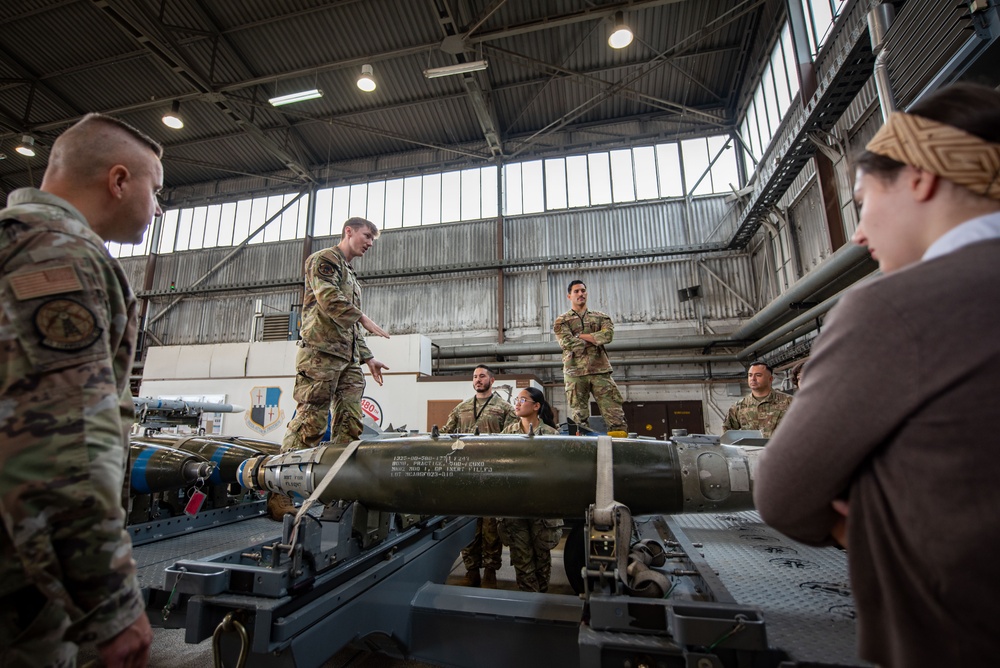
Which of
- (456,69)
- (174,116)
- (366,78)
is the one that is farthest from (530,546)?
(174,116)

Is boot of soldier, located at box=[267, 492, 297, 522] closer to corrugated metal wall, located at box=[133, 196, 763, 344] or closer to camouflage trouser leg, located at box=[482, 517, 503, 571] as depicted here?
camouflage trouser leg, located at box=[482, 517, 503, 571]

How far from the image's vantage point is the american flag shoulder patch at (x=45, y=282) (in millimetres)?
798

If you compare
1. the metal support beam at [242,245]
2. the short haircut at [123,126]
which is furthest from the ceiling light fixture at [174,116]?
the short haircut at [123,126]

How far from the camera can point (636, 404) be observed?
957 centimetres

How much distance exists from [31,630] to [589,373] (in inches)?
159

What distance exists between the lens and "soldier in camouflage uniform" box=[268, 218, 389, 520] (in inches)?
111

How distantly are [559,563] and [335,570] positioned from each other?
306cm

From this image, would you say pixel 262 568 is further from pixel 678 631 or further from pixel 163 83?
pixel 163 83

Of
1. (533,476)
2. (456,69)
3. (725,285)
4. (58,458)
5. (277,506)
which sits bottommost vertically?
(277,506)

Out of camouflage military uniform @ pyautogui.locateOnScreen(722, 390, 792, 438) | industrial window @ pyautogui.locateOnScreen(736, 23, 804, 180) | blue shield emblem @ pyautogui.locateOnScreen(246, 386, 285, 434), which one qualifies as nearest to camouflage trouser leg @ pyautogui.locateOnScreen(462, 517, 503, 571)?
camouflage military uniform @ pyautogui.locateOnScreen(722, 390, 792, 438)

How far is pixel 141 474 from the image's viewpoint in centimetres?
311

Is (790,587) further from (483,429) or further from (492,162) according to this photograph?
(492,162)

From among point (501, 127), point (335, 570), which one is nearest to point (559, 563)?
point (335, 570)

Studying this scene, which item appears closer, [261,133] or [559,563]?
[559,563]
